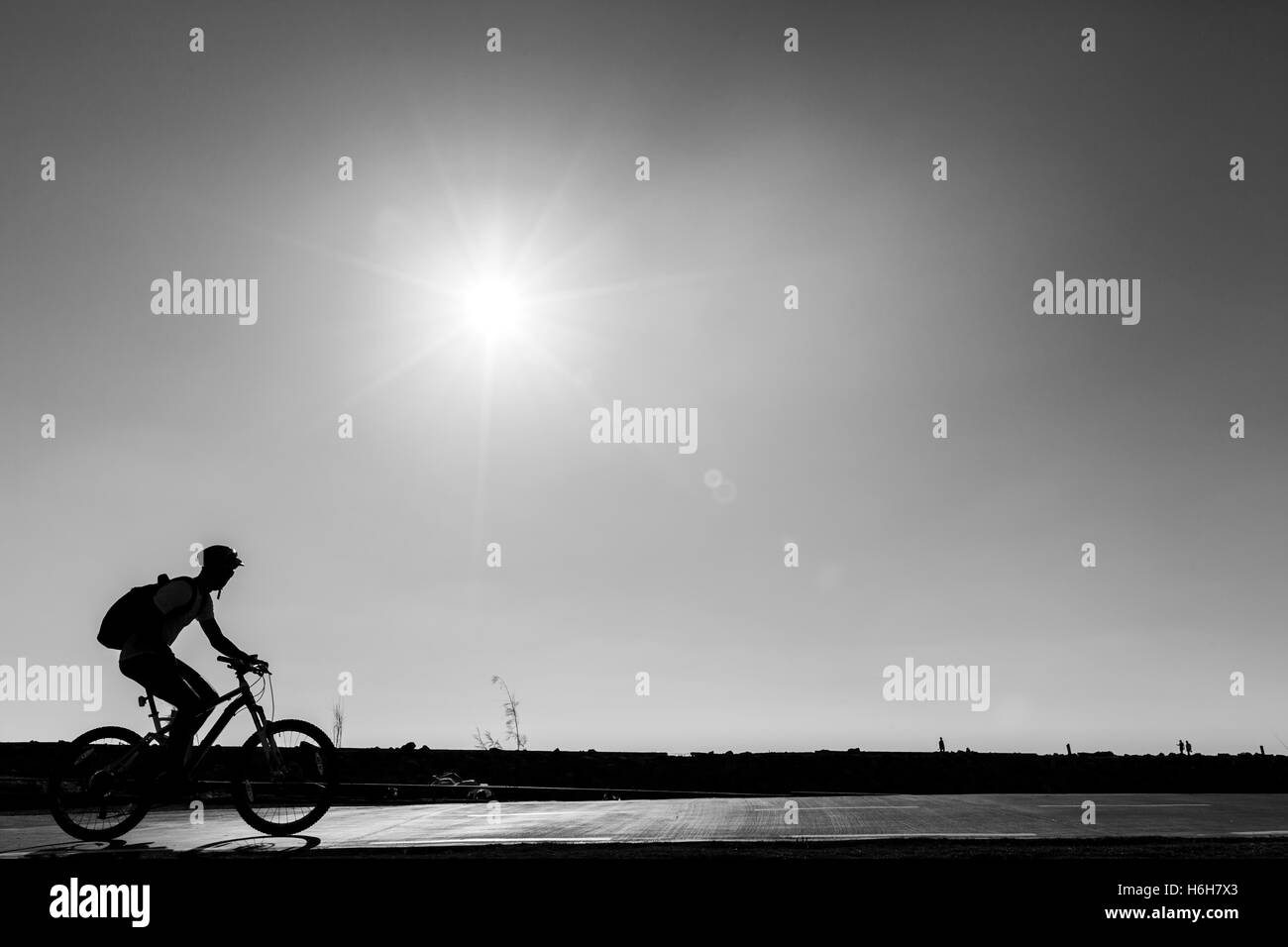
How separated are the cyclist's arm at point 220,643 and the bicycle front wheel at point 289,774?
695 millimetres

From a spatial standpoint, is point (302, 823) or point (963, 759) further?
point (963, 759)

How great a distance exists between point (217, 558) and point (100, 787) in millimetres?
2304

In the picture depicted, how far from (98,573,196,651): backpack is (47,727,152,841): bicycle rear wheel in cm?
101

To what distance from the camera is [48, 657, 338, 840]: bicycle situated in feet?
30.5

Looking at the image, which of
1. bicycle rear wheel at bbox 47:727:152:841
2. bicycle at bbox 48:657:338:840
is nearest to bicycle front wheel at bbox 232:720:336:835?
bicycle at bbox 48:657:338:840

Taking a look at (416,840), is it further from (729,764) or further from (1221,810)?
(729,764)

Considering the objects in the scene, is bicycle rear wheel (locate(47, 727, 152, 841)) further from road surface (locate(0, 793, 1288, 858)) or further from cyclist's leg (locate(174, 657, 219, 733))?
cyclist's leg (locate(174, 657, 219, 733))

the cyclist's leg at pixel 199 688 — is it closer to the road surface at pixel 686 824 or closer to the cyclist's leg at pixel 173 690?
the cyclist's leg at pixel 173 690

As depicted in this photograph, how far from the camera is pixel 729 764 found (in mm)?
61094

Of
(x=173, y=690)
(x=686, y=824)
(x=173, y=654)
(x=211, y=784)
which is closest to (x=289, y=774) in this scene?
(x=211, y=784)

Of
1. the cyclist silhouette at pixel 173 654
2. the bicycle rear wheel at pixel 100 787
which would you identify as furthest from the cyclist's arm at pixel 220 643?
the bicycle rear wheel at pixel 100 787

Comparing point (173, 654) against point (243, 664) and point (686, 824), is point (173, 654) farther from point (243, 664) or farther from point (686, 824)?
point (686, 824)
